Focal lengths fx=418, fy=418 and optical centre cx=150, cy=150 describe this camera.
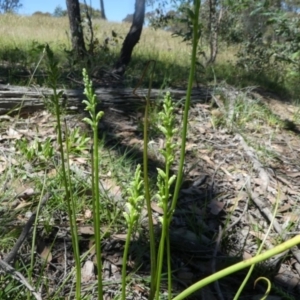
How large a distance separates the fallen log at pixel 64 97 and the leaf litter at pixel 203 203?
0.32 feet

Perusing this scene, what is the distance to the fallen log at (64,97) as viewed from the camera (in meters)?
3.22

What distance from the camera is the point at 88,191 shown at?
2.29 meters

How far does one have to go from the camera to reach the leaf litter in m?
1.85

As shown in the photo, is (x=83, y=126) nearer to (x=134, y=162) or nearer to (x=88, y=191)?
(x=134, y=162)

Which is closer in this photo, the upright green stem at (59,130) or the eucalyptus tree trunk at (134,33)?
the upright green stem at (59,130)

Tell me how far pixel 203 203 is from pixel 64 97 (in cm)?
157

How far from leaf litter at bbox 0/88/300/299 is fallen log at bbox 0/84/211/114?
0.10 meters

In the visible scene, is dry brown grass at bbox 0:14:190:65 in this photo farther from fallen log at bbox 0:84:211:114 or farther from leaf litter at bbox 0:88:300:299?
leaf litter at bbox 0:88:300:299

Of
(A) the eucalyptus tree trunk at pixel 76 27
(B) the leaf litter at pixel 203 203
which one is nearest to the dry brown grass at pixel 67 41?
(A) the eucalyptus tree trunk at pixel 76 27

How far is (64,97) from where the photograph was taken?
11.2 feet

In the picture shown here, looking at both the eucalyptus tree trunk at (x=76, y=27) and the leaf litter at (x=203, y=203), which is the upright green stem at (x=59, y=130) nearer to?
the leaf litter at (x=203, y=203)

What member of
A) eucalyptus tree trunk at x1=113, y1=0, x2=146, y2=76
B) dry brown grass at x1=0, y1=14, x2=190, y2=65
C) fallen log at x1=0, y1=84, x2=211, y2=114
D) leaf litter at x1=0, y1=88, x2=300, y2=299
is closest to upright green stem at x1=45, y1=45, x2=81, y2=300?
leaf litter at x1=0, y1=88, x2=300, y2=299

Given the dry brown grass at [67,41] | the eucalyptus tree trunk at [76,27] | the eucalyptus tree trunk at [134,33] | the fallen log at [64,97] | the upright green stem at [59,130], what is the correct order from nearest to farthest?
the upright green stem at [59,130], the fallen log at [64,97], the eucalyptus tree trunk at [134,33], the eucalyptus tree trunk at [76,27], the dry brown grass at [67,41]

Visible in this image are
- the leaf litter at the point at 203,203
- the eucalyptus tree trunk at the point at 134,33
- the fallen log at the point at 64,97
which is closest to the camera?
the leaf litter at the point at 203,203
